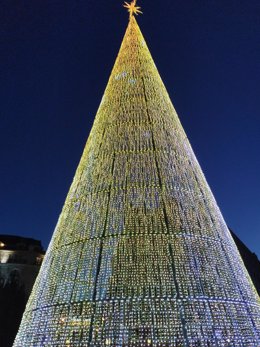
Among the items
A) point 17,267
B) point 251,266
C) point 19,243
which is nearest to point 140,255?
point 251,266

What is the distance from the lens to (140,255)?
5.45 m

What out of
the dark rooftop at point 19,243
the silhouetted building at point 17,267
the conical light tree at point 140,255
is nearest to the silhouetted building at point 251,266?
Answer: the silhouetted building at point 17,267

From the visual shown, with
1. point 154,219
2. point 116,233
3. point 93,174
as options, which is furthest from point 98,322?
point 93,174

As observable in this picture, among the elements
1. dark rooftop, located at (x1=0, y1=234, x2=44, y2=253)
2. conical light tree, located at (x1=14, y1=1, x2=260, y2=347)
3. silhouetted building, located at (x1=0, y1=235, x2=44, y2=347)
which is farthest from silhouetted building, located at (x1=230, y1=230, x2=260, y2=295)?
conical light tree, located at (x1=14, y1=1, x2=260, y2=347)

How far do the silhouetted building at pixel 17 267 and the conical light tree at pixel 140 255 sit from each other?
599 inches

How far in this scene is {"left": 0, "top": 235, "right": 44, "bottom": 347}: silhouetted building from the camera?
19.2 metres

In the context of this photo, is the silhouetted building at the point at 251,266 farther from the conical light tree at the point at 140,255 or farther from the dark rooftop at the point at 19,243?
the conical light tree at the point at 140,255

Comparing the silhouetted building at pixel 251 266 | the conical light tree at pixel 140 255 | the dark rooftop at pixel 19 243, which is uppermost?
the dark rooftop at pixel 19 243

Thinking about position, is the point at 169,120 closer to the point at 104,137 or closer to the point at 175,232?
the point at 104,137

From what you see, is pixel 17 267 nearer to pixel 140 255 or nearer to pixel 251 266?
pixel 251 266

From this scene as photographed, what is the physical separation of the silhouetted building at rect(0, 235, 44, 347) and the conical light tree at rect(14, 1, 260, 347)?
15205 millimetres

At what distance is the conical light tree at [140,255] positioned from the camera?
15.9 ft

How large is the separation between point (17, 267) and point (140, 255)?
26018 mm

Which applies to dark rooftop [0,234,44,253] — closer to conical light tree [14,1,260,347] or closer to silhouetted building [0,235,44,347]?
silhouetted building [0,235,44,347]
